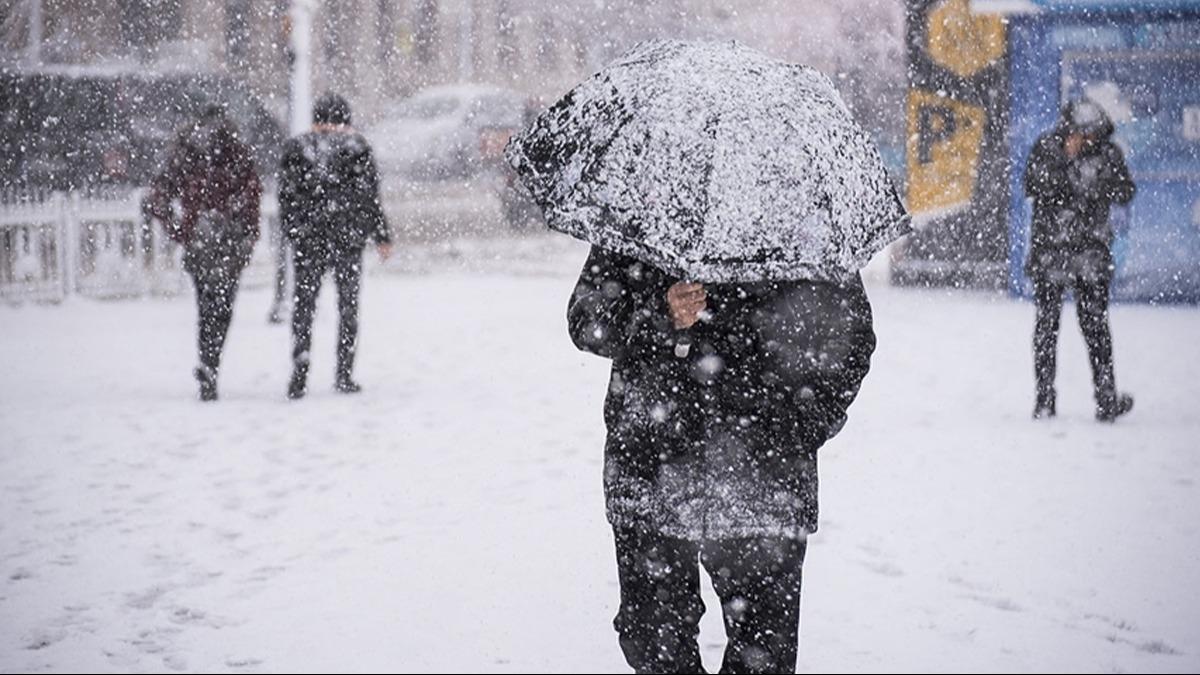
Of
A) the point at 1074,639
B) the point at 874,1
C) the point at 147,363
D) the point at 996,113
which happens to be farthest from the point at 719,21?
the point at 1074,639

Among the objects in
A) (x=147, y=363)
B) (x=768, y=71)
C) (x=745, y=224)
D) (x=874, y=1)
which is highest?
(x=874, y=1)

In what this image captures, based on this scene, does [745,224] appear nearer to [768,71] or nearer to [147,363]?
[768,71]

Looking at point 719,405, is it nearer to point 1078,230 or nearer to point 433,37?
point 1078,230

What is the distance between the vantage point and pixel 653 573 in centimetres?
310

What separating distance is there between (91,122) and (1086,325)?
13.3 metres

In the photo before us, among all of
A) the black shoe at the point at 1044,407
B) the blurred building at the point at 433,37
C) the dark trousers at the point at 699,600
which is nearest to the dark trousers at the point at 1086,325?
the black shoe at the point at 1044,407

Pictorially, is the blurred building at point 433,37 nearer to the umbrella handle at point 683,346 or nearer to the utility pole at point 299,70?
the utility pole at point 299,70

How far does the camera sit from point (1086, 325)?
24.6ft

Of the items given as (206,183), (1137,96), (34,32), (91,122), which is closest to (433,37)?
(34,32)

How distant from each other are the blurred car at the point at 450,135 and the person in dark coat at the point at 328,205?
541 inches

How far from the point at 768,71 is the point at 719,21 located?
87.7 feet

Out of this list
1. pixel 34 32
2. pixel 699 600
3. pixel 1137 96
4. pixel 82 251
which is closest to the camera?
pixel 699 600

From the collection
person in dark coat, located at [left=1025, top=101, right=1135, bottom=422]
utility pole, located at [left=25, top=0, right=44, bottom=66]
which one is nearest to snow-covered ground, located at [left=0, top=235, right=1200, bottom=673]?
person in dark coat, located at [left=1025, top=101, right=1135, bottom=422]

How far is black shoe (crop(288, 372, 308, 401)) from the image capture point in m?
8.37
